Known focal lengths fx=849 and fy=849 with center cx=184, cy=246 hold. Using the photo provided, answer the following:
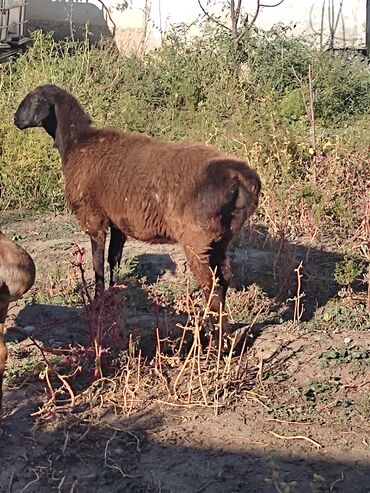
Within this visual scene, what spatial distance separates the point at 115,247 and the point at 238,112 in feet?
15.4

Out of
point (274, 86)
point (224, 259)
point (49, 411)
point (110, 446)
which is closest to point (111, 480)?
point (110, 446)

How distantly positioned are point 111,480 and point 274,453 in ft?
3.14

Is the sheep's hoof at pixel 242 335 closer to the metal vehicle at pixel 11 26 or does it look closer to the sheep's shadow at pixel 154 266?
the sheep's shadow at pixel 154 266

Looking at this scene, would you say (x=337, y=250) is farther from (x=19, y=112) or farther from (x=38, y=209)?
(x=38, y=209)

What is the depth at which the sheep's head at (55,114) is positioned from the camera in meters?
8.09

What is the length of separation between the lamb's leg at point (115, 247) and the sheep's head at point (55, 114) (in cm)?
94

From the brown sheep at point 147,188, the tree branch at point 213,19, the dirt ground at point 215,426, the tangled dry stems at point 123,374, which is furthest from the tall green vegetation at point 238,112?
the tangled dry stems at point 123,374

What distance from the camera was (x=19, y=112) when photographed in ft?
27.3

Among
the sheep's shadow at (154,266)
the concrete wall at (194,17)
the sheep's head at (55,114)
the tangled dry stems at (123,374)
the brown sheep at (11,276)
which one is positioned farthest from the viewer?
the concrete wall at (194,17)

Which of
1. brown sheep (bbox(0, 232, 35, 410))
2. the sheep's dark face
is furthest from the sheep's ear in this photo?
brown sheep (bbox(0, 232, 35, 410))

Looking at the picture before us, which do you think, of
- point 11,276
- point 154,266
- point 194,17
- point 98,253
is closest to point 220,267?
point 98,253

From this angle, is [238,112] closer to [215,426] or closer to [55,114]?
[55,114]

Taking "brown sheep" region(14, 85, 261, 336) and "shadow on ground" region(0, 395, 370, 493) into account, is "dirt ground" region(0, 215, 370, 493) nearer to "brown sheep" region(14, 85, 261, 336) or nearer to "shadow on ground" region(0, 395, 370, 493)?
"shadow on ground" region(0, 395, 370, 493)

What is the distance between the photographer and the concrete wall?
1905 cm
